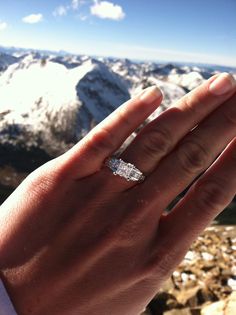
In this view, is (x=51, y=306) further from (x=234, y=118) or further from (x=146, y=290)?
(x=234, y=118)

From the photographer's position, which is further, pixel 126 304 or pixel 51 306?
pixel 126 304

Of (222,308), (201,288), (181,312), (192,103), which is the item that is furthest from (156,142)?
(201,288)

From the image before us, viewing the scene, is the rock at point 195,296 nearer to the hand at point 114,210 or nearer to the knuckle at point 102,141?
the hand at point 114,210

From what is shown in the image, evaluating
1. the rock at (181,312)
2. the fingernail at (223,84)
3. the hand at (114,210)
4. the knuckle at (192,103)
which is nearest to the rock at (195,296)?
the rock at (181,312)

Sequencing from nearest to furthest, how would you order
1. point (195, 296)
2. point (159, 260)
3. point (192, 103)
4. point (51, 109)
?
1. point (192, 103)
2. point (159, 260)
3. point (195, 296)
4. point (51, 109)

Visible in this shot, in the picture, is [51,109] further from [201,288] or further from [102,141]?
[102,141]

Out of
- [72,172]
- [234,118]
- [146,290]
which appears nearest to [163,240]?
[146,290]
